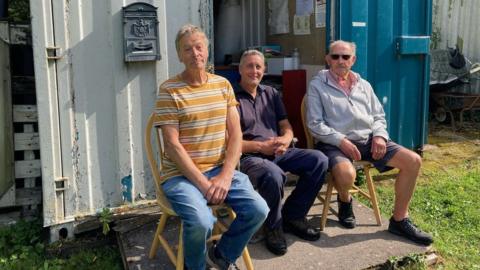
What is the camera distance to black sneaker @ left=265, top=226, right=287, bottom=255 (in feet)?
9.59

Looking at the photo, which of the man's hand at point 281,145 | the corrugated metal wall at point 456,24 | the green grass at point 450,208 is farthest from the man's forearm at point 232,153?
the corrugated metal wall at point 456,24

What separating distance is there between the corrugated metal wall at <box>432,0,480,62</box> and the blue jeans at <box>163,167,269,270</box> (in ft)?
20.8

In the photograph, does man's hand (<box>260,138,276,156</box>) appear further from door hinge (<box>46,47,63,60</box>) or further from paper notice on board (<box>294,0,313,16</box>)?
paper notice on board (<box>294,0,313,16</box>)

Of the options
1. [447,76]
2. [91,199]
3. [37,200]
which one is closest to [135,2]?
[91,199]

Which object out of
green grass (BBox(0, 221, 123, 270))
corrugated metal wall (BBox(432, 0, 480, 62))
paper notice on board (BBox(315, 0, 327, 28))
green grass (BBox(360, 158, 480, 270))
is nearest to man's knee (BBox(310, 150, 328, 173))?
green grass (BBox(360, 158, 480, 270))

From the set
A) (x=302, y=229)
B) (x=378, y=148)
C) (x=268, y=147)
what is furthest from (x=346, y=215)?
(x=268, y=147)

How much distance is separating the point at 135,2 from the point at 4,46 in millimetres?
1075

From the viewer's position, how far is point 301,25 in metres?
4.57

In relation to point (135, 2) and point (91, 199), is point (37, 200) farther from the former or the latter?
point (135, 2)

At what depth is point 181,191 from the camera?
97.6 inches

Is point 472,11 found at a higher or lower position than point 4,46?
higher

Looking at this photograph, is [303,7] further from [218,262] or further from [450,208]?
[218,262]

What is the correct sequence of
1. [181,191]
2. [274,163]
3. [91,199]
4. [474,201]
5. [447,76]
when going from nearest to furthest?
[181,191], [274,163], [91,199], [474,201], [447,76]

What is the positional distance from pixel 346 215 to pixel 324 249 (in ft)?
1.43
